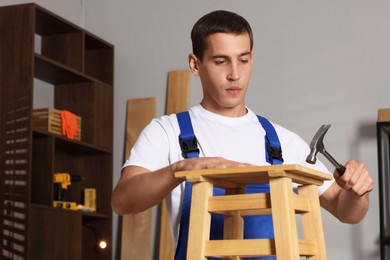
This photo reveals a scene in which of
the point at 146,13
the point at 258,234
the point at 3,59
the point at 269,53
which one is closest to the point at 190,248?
the point at 258,234

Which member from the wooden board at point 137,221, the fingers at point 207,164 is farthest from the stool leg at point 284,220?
the wooden board at point 137,221

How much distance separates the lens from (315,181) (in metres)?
2.06

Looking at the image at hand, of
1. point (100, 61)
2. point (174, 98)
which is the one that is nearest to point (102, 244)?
point (174, 98)

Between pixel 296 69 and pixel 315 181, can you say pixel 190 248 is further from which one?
pixel 296 69

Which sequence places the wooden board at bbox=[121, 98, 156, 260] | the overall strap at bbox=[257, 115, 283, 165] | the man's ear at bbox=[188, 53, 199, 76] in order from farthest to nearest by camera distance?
1. the wooden board at bbox=[121, 98, 156, 260]
2. the man's ear at bbox=[188, 53, 199, 76]
3. the overall strap at bbox=[257, 115, 283, 165]

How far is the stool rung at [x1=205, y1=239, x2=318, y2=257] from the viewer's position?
1.86 metres

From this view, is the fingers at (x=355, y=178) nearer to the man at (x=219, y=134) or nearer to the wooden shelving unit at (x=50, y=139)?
the man at (x=219, y=134)

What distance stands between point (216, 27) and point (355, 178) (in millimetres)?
637

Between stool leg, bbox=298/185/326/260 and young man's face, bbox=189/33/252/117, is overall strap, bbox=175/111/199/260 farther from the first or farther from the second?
stool leg, bbox=298/185/326/260

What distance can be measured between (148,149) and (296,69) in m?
3.42

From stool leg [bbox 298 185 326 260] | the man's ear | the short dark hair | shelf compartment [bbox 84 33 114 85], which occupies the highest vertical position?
shelf compartment [bbox 84 33 114 85]

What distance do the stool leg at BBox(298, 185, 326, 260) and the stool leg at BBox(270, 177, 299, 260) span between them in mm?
189

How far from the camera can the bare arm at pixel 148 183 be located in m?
1.94

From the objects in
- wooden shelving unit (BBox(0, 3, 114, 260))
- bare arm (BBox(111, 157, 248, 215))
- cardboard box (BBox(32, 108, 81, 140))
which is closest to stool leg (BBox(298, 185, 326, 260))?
bare arm (BBox(111, 157, 248, 215))
